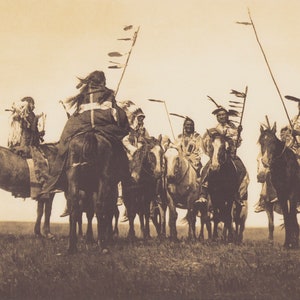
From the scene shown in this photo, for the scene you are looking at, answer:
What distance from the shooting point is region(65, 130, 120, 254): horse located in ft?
46.9

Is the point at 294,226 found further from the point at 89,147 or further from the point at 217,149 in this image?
the point at 89,147

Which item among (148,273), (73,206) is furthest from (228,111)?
(148,273)

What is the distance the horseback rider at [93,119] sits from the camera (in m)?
14.6

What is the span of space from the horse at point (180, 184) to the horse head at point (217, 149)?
3.30 feet

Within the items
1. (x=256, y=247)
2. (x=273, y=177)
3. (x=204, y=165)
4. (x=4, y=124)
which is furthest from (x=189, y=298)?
(x=4, y=124)

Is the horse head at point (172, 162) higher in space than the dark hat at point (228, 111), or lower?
lower

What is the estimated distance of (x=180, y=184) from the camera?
57.7 ft

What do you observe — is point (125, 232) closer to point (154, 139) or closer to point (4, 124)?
point (154, 139)

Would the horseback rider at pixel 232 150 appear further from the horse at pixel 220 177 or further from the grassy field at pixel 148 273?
the grassy field at pixel 148 273

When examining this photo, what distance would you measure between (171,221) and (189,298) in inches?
164

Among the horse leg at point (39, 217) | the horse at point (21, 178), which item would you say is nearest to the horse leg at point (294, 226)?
the horse at point (21, 178)

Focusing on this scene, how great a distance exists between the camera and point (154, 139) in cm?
1781

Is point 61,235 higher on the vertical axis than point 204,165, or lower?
lower

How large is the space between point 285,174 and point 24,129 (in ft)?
16.9
